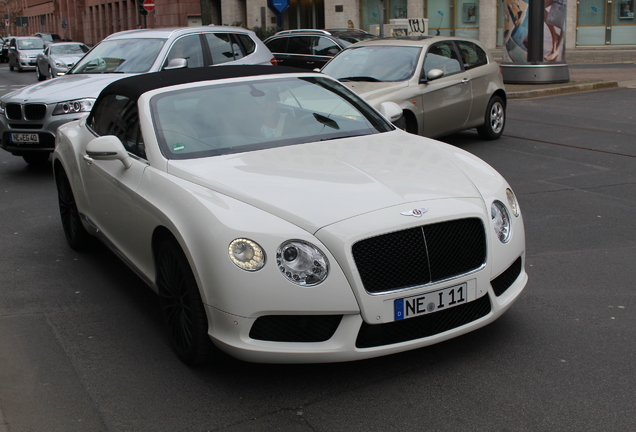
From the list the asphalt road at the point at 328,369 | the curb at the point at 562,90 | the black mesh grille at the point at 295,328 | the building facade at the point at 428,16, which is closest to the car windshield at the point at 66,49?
the building facade at the point at 428,16

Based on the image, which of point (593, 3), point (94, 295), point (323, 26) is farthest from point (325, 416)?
point (323, 26)

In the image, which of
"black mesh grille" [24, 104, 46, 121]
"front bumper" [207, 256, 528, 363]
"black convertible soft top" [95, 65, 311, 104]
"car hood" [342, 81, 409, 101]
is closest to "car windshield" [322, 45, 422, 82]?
"car hood" [342, 81, 409, 101]

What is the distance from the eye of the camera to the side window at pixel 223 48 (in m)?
11.8

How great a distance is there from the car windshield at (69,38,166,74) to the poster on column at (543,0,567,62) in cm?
1075

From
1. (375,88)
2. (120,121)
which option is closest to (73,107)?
(375,88)

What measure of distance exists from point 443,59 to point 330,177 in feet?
23.6

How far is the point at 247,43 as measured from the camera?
12.6 meters

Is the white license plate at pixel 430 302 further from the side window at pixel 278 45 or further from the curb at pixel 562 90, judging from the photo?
the side window at pixel 278 45

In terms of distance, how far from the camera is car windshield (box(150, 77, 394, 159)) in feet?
15.6

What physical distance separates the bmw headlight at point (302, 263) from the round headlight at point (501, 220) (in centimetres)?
101

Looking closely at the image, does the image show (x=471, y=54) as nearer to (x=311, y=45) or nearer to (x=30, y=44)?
(x=311, y=45)

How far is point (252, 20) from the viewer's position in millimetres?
46625

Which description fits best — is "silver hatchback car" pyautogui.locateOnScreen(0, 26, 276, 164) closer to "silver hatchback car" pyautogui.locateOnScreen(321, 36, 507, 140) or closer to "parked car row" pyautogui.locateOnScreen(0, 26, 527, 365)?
"silver hatchback car" pyautogui.locateOnScreen(321, 36, 507, 140)

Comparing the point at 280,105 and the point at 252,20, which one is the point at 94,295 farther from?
the point at 252,20
